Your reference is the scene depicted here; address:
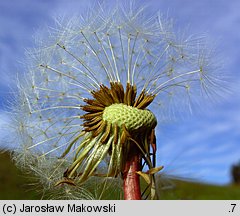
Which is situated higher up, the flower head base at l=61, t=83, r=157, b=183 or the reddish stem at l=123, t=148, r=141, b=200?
the flower head base at l=61, t=83, r=157, b=183

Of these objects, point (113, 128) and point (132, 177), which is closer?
point (132, 177)

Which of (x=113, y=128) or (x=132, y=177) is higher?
(x=113, y=128)

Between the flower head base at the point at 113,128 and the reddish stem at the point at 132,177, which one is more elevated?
→ the flower head base at the point at 113,128

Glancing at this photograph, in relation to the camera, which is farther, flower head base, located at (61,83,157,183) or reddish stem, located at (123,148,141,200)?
flower head base, located at (61,83,157,183)
